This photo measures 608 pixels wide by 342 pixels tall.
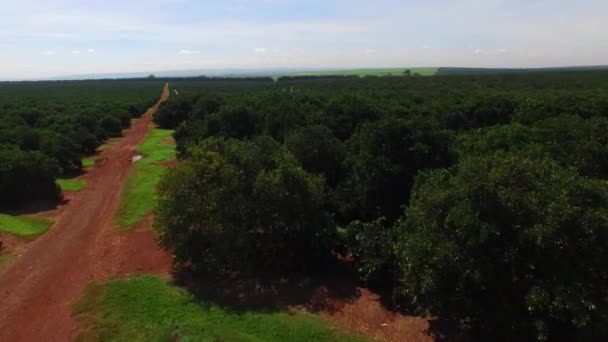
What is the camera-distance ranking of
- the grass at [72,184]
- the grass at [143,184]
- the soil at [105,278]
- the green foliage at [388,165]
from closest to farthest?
the soil at [105,278] < the green foliage at [388,165] < the grass at [143,184] < the grass at [72,184]

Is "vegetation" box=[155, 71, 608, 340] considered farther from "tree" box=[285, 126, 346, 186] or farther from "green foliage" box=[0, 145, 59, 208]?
"green foliage" box=[0, 145, 59, 208]

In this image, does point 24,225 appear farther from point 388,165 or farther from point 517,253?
point 517,253

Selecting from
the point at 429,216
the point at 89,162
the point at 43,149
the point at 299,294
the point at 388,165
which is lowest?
the point at 299,294

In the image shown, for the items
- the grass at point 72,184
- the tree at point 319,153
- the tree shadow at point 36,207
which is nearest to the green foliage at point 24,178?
the tree shadow at point 36,207

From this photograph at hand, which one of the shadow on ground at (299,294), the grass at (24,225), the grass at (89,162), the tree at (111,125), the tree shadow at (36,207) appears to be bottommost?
the shadow on ground at (299,294)

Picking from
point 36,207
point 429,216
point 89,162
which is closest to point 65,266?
point 36,207

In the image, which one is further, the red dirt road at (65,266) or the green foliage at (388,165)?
the green foliage at (388,165)

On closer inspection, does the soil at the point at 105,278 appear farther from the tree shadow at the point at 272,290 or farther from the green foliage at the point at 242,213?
the green foliage at the point at 242,213
